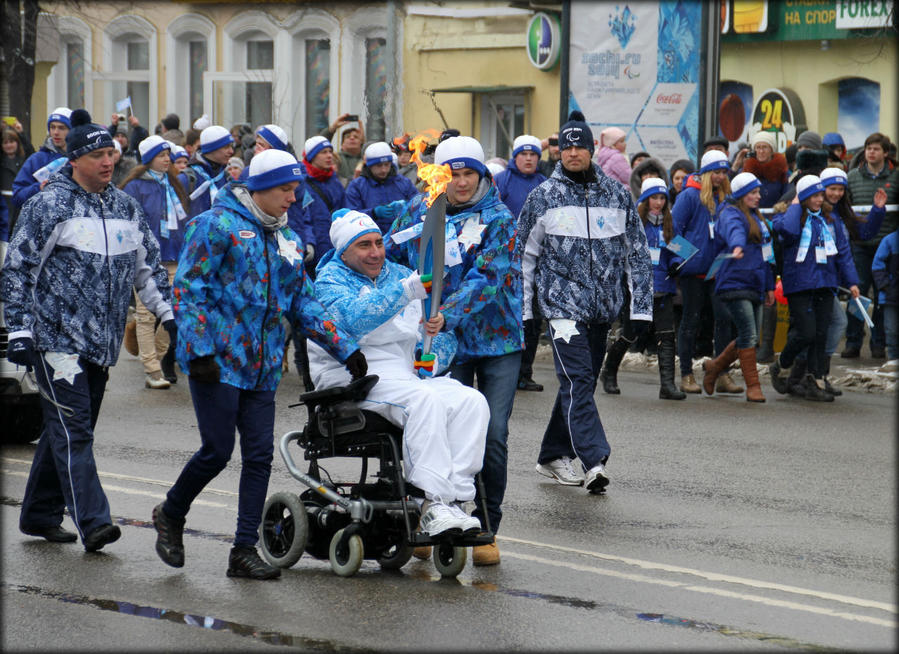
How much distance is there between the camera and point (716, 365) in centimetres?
1383

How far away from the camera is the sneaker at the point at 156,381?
1376cm

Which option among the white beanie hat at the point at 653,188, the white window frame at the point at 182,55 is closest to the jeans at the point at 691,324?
the white beanie hat at the point at 653,188

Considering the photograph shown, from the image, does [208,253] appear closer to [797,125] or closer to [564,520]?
[564,520]

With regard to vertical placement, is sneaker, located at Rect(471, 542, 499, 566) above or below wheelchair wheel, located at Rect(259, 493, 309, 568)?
below

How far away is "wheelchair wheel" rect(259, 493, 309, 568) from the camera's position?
7059mm

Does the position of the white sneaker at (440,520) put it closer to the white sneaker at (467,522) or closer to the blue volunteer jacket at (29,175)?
the white sneaker at (467,522)

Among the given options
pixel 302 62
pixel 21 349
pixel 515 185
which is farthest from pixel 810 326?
pixel 302 62

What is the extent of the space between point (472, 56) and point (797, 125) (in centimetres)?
679

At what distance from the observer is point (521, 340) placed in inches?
308

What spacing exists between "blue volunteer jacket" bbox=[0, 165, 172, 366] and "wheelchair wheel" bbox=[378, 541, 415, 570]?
161 cm

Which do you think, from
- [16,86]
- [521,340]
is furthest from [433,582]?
[16,86]

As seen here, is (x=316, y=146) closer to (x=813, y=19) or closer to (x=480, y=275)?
(x=480, y=275)

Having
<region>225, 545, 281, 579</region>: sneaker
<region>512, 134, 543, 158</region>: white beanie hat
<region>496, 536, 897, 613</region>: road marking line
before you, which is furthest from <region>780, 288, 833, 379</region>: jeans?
<region>225, 545, 281, 579</region>: sneaker

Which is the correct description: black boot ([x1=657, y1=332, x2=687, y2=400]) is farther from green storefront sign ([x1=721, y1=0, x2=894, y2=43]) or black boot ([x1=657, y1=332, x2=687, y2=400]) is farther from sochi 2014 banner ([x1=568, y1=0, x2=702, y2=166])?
green storefront sign ([x1=721, y1=0, x2=894, y2=43])
